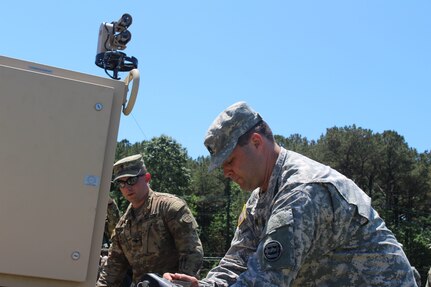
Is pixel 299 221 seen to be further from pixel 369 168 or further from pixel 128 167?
pixel 369 168

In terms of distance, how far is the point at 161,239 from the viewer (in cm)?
599

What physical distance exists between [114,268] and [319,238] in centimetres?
407

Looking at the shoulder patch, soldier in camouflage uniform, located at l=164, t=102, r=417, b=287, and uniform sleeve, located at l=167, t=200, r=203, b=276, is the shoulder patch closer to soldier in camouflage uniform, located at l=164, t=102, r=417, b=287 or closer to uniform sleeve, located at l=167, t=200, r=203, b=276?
soldier in camouflage uniform, located at l=164, t=102, r=417, b=287

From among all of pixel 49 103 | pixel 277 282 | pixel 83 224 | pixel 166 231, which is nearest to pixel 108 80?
pixel 49 103

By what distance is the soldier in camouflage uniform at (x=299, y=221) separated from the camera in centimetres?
255

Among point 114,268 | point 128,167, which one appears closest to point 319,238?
point 128,167

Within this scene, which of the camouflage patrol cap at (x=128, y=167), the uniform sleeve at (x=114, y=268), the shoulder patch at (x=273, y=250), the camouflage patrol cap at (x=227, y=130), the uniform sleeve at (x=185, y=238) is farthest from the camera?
the uniform sleeve at (x=114, y=268)

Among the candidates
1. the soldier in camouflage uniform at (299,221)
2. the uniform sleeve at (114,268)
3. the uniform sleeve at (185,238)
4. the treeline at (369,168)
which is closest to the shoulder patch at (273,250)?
the soldier in camouflage uniform at (299,221)

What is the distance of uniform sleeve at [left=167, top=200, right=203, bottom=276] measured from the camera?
582 cm

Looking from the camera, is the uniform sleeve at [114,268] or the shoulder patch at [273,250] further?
the uniform sleeve at [114,268]

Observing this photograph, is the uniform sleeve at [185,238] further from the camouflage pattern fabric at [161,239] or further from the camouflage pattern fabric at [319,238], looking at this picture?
the camouflage pattern fabric at [319,238]

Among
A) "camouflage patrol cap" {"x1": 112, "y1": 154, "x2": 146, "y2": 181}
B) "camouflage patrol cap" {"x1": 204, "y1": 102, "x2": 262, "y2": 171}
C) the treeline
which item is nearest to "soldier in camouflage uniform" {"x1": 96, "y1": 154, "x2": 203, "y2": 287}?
"camouflage patrol cap" {"x1": 112, "y1": 154, "x2": 146, "y2": 181}

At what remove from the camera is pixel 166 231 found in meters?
6.04

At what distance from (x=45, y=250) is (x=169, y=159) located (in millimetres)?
52503
